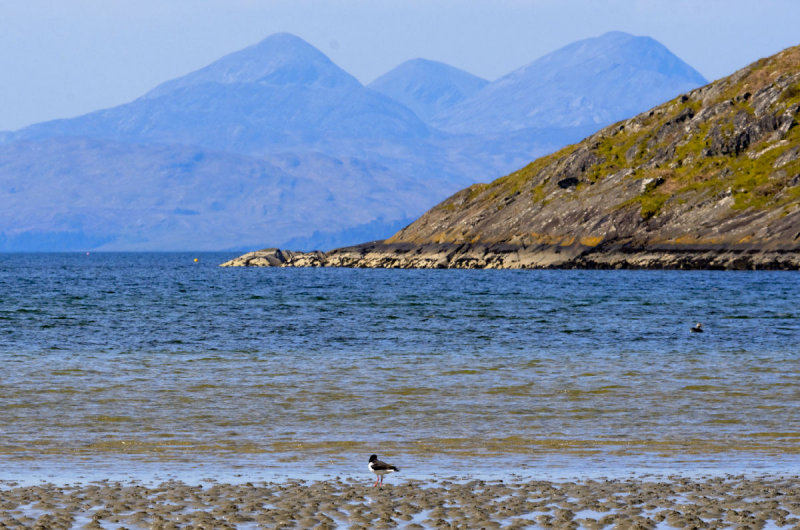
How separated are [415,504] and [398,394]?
16.8m

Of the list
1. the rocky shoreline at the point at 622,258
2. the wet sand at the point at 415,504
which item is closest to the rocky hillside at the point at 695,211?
the rocky shoreline at the point at 622,258

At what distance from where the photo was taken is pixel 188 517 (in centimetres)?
1830

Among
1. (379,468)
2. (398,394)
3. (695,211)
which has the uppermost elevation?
(695,211)

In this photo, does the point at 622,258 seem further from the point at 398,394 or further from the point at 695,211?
the point at 398,394

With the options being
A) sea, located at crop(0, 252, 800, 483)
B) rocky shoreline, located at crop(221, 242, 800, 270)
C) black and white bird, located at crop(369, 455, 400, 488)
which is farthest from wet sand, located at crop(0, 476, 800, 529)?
rocky shoreline, located at crop(221, 242, 800, 270)

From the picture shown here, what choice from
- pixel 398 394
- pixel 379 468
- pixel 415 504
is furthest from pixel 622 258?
pixel 415 504

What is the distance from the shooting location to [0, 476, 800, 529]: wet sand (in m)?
18.0

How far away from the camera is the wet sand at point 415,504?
18.0 meters

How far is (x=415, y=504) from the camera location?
1981cm

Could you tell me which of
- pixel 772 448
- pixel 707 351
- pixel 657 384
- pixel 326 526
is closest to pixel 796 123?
pixel 707 351

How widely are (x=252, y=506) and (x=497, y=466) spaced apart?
22.8 ft

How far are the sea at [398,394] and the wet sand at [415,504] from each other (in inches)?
51.5

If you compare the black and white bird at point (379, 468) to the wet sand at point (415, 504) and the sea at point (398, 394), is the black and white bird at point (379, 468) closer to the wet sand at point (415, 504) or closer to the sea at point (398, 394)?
the wet sand at point (415, 504)

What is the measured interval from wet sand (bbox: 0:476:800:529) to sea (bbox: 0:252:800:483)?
4.29ft
